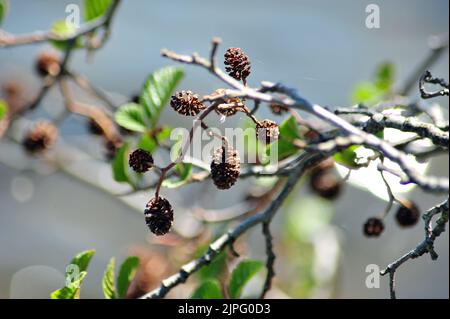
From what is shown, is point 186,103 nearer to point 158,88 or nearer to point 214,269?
point 158,88

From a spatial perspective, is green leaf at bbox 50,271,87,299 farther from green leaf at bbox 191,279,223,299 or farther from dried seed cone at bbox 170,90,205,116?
dried seed cone at bbox 170,90,205,116

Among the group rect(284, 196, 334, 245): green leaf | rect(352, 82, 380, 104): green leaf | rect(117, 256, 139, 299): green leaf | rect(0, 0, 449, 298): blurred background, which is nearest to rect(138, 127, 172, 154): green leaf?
rect(117, 256, 139, 299): green leaf

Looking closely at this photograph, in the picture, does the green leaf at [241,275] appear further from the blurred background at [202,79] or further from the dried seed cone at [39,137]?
the blurred background at [202,79]

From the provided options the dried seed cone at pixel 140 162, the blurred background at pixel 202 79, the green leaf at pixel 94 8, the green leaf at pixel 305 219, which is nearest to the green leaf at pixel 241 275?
the dried seed cone at pixel 140 162

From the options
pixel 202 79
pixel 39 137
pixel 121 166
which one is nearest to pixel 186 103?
pixel 121 166
